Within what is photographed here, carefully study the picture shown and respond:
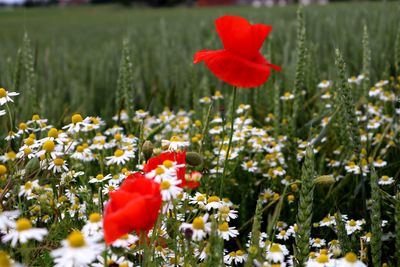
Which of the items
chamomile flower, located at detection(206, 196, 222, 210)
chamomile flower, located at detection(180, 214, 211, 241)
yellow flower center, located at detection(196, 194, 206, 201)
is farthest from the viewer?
yellow flower center, located at detection(196, 194, 206, 201)

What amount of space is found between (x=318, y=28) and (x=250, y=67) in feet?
10.2

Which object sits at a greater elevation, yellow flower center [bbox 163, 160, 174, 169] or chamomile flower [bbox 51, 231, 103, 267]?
yellow flower center [bbox 163, 160, 174, 169]

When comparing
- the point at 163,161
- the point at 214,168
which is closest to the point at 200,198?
the point at 163,161

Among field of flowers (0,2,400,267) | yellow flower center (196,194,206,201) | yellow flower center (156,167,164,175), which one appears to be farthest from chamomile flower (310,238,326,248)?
yellow flower center (156,167,164,175)

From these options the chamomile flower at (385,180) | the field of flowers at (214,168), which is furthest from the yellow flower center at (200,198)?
the chamomile flower at (385,180)

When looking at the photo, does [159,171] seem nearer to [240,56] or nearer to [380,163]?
[240,56]

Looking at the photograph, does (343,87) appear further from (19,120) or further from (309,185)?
(19,120)

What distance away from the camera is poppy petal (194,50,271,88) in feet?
3.54

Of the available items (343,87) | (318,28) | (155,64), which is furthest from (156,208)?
(318,28)

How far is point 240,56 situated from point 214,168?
0.77m

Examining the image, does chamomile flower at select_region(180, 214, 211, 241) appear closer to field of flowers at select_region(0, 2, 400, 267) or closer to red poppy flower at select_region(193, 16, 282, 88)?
field of flowers at select_region(0, 2, 400, 267)

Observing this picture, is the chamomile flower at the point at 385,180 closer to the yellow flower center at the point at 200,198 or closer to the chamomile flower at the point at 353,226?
the chamomile flower at the point at 353,226

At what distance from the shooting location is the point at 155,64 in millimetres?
3953

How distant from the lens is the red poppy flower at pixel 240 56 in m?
1.08
